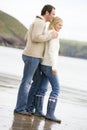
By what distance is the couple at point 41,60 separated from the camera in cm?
952

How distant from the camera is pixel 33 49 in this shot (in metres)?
9.62

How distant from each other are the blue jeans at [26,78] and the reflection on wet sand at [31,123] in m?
0.35

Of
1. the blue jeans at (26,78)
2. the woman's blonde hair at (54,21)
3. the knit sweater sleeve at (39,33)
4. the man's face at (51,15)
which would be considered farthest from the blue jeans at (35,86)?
the man's face at (51,15)

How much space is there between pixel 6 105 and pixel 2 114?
1.24 meters

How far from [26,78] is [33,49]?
1.56 feet

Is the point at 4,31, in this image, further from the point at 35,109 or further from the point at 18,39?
the point at 35,109

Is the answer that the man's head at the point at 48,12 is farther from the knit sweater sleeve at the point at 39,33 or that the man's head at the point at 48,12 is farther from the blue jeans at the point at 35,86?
the blue jeans at the point at 35,86

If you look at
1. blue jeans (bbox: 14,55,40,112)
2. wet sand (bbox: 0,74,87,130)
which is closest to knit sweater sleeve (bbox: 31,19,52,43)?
blue jeans (bbox: 14,55,40,112)

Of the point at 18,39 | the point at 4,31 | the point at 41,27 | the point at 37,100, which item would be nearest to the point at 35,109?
the point at 37,100

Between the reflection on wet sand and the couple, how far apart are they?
0.28 metres

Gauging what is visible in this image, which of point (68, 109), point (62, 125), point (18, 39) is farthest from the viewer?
point (18, 39)

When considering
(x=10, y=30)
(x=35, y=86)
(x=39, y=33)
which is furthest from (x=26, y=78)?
(x=10, y=30)

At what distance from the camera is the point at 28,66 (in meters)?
9.64

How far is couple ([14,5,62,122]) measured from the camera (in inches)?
375
